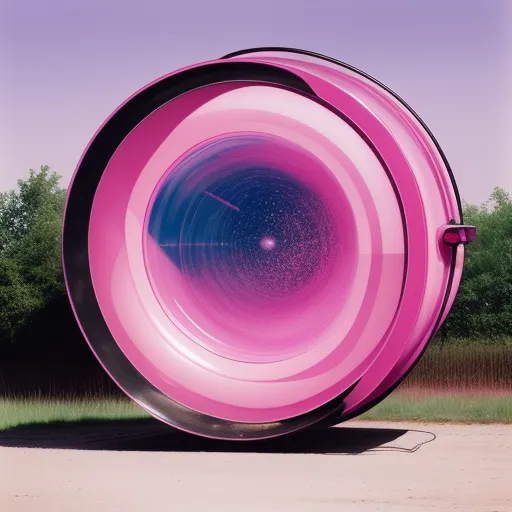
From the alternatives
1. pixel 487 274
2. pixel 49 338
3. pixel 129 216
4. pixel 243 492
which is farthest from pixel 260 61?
pixel 487 274

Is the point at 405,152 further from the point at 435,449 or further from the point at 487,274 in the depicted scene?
the point at 487,274

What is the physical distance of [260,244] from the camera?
711 cm

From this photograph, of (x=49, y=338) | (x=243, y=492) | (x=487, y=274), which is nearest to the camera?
(x=243, y=492)

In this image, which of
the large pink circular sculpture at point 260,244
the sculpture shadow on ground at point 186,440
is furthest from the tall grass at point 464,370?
the large pink circular sculpture at point 260,244

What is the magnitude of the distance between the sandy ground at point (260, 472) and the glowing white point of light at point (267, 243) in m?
1.35

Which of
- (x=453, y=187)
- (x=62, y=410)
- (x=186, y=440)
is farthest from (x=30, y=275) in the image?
(x=453, y=187)

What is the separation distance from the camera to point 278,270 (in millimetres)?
7039

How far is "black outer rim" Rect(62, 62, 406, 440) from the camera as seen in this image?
659 centimetres

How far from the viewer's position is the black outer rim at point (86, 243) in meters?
6.59

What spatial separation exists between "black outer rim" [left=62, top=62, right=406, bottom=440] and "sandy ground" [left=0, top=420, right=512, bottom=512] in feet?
0.72

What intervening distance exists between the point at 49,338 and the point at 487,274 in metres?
19.8

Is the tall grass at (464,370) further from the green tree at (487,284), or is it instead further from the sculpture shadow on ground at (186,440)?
the green tree at (487,284)

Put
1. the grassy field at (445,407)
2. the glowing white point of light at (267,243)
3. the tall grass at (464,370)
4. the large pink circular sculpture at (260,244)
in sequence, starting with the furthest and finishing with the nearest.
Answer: the tall grass at (464,370)
the grassy field at (445,407)
the glowing white point of light at (267,243)
the large pink circular sculpture at (260,244)

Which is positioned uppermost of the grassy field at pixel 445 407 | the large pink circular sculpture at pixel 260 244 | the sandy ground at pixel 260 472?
the large pink circular sculpture at pixel 260 244
